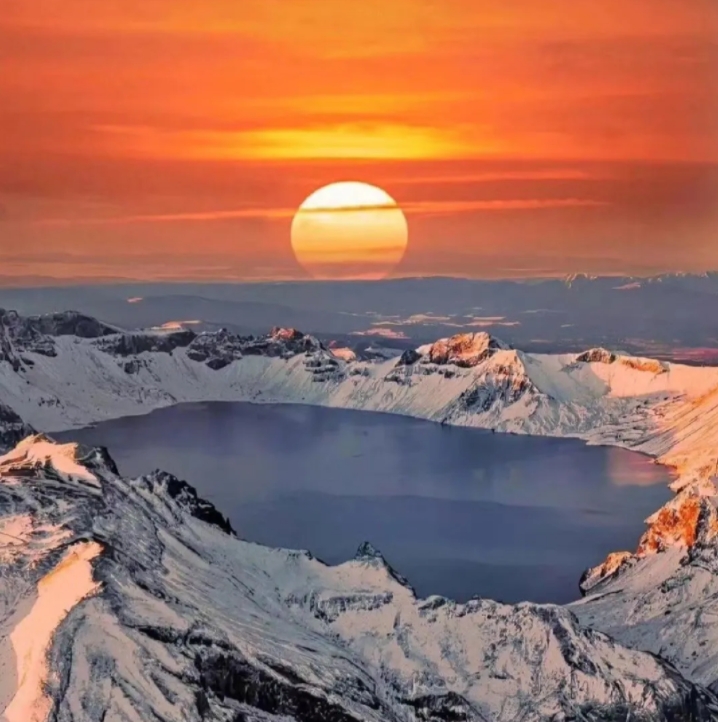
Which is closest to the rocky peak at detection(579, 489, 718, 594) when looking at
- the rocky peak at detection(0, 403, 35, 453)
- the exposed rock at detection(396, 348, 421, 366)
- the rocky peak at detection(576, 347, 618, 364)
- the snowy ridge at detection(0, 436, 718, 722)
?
the snowy ridge at detection(0, 436, 718, 722)

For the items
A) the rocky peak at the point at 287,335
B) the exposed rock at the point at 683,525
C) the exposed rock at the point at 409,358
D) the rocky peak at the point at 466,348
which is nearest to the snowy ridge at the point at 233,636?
the exposed rock at the point at 683,525

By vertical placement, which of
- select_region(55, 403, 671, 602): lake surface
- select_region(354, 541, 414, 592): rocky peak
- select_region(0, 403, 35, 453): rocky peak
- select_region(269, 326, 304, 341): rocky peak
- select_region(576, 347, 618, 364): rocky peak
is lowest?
select_region(55, 403, 671, 602): lake surface

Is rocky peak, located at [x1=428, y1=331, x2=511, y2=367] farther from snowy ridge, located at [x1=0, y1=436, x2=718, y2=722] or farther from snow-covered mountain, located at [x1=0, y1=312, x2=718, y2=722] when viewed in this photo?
snowy ridge, located at [x1=0, y1=436, x2=718, y2=722]

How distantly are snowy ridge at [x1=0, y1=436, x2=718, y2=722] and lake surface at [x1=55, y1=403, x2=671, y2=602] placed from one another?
9514 mm

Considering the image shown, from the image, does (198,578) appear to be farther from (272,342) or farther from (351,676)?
(272,342)

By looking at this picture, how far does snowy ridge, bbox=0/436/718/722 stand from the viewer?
21.7 meters

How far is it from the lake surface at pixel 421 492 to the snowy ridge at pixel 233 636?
951 cm

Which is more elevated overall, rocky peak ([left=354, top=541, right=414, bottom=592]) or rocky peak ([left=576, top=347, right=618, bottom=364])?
rocky peak ([left=354, top=541, right=414, bottom=592])

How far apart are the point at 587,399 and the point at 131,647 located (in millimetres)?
73152

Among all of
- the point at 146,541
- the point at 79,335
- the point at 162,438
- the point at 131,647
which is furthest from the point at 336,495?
Result: the point at 79,335

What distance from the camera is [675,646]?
34281mm

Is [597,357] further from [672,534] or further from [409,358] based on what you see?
[672,534]

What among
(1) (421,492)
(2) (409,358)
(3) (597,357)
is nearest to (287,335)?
(2) (409,358)

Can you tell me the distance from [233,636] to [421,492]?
1244 inches
